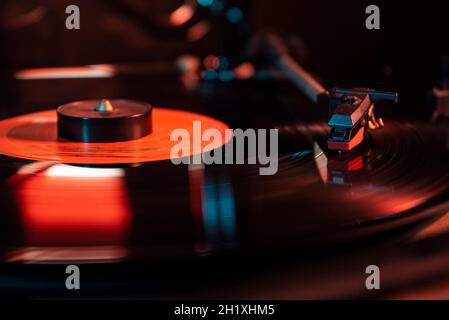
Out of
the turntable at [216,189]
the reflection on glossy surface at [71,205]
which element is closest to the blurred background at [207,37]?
the turntable at [216,189]

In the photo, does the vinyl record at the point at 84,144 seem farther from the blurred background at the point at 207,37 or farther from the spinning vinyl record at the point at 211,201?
the blurred background at the point at 207,37

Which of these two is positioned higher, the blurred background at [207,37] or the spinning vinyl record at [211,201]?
the blurred background at [207,37]

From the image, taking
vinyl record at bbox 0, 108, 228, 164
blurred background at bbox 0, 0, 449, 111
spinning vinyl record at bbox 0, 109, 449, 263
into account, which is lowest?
spinning vinyl record at bbox 0, 109, 449, 263

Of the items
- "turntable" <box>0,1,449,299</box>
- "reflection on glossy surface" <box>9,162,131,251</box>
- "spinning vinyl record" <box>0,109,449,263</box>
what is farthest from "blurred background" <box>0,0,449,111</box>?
"reflection on glossy surface" <box>9,162,131,251</box>

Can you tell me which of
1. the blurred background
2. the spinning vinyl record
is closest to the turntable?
the spinning vinyl record

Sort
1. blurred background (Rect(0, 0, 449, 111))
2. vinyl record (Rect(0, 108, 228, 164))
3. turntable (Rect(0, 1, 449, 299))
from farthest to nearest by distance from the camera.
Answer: blurred background (Rect(0, 0, 449, 111))
vinyl record (Rect(0, 108, 228, 164))
turntable (Rect(0, 1, 449, 299))

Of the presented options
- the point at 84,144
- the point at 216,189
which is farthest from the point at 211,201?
the point at 84,144

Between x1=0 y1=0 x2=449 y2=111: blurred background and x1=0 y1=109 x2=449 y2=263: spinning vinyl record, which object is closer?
x1=0 y1=109 x2=449 y2=263: spinning vinyl record

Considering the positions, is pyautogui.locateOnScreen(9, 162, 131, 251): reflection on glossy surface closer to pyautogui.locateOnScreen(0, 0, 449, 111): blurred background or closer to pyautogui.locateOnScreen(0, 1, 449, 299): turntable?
pyautogui.locateOnScreen(0, 1, 449, 299): turntable

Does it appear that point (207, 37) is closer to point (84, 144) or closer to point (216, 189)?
point (84, 144)

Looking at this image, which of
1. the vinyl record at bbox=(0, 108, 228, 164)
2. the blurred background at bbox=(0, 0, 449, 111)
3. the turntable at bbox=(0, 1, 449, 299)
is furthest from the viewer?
the blurred background at bbox=(0, 0, 449, 111)

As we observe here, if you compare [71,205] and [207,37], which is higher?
[207,37]

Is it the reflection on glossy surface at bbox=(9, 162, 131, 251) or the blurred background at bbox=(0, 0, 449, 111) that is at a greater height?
the blurred background at bbox=(0, 0, 449, 111)

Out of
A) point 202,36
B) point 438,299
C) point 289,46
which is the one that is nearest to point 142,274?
point 438,299
